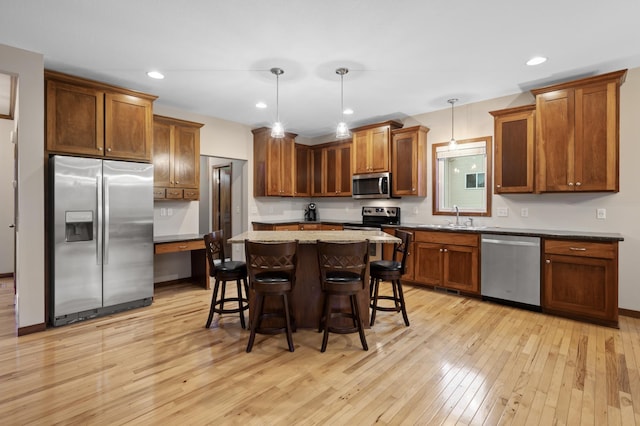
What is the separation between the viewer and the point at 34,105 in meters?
3.13

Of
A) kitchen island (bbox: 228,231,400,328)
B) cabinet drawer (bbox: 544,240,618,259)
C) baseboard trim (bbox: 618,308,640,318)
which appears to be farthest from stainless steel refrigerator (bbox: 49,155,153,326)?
baseboard trim (bbox: 618,308,640,318)

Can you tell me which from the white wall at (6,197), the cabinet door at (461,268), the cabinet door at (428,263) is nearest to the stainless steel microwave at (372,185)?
the cabinet door at (428,263)

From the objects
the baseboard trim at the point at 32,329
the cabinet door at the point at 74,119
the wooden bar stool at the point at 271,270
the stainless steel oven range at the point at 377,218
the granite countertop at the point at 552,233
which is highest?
the cabinet door at the point at 74,119

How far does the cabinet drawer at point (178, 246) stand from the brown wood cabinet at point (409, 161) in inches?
125

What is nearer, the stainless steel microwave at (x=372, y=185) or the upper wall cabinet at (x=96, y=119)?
the upper wall cabinet at (x=96, y=119)

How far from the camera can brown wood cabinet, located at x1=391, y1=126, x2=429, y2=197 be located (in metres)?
5.07

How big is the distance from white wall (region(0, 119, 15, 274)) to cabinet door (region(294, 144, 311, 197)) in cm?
491

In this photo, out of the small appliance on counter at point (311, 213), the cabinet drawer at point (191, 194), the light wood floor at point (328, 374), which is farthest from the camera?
the small appliance on counter at point (311, 213)

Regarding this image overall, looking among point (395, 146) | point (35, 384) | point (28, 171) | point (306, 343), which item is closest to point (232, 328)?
point (306, 343)

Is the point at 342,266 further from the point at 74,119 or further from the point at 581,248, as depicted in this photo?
the point at 74,119

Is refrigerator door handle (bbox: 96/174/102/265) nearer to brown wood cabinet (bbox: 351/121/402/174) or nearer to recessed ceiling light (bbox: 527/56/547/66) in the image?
brown wood cabinet (bbox: 351/121/402/174)

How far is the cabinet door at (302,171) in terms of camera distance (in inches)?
257

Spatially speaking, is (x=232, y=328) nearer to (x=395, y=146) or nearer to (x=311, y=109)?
(x=311, y=109)

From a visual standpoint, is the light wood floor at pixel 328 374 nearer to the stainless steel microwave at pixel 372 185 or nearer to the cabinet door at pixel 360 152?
the stainless steel microwave at pixel 372 185
